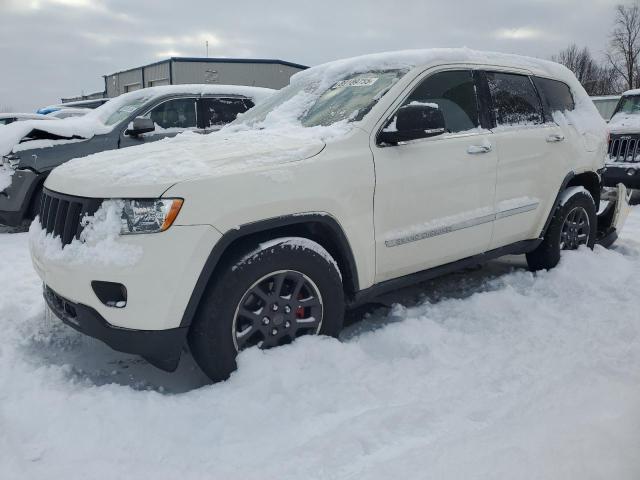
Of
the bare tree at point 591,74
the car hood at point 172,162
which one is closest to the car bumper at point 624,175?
the car hood at point 172,162

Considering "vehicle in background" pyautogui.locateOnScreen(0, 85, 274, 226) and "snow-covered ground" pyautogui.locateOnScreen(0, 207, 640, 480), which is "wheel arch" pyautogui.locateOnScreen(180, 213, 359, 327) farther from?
"vehicle in background" pyautogui.locateOnScreen(0, 85, 274, 226)

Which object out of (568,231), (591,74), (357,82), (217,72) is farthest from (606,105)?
(591,74)

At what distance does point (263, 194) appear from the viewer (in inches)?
104

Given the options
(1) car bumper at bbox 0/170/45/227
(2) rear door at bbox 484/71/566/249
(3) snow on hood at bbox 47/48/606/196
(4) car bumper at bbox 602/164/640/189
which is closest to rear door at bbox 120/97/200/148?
(1) car bumper at bbox 0/170/45/227

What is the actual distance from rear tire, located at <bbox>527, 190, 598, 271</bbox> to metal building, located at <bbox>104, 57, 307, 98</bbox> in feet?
81.1

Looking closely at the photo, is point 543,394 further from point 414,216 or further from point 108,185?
point 108,185

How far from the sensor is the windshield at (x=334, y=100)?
331 cm

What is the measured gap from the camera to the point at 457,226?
140 inches

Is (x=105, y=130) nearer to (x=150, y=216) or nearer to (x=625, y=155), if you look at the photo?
(x=150, y=216)

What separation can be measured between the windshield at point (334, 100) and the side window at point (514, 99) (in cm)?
95

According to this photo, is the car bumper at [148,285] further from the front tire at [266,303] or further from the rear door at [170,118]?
the rear door at [170,118]

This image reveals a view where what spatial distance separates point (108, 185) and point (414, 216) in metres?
1.77

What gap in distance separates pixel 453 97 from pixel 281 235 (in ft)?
5.69

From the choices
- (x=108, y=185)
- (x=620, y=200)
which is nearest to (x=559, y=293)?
(x=620, y=200)
